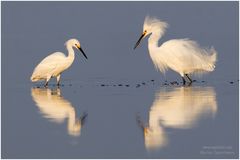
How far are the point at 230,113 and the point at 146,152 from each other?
313cm

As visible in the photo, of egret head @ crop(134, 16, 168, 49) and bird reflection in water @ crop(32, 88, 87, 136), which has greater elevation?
egret head @ crop(134, 16, 168, 49)

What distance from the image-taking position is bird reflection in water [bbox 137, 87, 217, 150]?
391 inches

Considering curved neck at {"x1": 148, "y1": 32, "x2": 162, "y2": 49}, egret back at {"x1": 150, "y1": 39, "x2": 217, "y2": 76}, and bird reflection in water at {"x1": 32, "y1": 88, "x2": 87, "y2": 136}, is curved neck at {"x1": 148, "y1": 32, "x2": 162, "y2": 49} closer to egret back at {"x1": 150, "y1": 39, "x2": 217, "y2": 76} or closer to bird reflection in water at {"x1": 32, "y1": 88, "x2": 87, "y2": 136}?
egret back at {"x1": 150, "y1": 39, "x2": 217, "y2": 76}

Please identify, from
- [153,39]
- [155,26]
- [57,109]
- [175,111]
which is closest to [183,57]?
[153,39]

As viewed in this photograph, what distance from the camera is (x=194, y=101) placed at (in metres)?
13.3

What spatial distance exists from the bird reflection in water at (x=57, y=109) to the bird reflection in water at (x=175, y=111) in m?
0.95

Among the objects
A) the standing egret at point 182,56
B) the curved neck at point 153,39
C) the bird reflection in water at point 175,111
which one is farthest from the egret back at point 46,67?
the bird reflection in water at point 175,111

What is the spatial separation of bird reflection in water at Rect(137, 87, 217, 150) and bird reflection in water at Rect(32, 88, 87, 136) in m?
0.95

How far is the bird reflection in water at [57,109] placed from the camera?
425 inches

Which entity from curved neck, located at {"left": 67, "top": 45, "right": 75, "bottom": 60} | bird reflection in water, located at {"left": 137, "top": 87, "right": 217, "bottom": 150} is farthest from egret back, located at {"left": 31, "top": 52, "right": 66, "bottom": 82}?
bird reflection in water, located at {"left": 137, "top": 87, "right": 217, "bottom": 150}

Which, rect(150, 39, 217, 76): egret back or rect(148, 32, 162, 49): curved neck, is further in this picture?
rect(148, 32, 162, 49): curved neck

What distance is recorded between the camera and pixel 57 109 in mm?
12672

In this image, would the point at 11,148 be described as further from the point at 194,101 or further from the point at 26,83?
the point at 26,83

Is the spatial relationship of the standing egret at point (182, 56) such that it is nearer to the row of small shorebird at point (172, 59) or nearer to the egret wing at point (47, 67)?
the row of small shorebird at point (172, 59)
